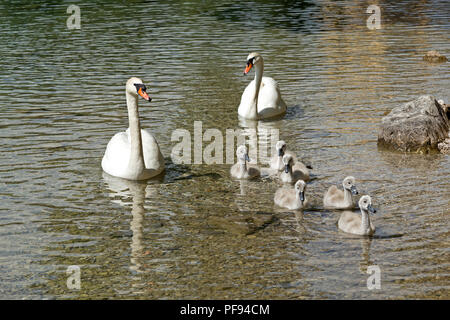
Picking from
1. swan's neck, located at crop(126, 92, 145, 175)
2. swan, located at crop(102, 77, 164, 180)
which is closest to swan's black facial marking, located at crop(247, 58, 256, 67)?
swan, located at crop(102, 77, 164, 180)

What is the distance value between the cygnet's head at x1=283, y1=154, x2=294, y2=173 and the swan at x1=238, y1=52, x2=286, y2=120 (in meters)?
4.37

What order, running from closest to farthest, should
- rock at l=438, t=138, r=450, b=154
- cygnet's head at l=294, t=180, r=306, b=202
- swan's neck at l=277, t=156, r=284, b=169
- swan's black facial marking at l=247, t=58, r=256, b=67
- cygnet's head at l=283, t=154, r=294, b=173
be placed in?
cygnet's head at l=294, t=180, r=306, b=202 < cygnet's head at l=283, t=154, r=294, b=173 < swan's neck at l=277, t=156, r=284, b=169 < rock at l=438, t=138, r=450, b=154 < swan's black facial marking at l=247, t=58, r=256, b=67

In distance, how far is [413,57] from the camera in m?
21.6

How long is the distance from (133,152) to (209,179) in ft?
4.41

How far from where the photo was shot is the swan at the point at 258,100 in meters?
16.4

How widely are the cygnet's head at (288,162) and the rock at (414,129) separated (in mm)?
2589

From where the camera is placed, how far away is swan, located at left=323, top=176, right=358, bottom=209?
10.8 metres

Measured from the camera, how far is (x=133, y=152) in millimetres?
12250

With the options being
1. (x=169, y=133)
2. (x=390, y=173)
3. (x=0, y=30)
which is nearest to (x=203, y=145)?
(x=169, y=133)

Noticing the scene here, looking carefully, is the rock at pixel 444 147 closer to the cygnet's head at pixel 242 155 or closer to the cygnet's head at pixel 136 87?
the cygnet's head at pixel 242 155

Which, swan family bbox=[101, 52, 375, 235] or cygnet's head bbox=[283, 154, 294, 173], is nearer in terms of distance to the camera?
swan family bbox=[101, 52, 375, 235]

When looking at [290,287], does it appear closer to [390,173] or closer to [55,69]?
[390,173]

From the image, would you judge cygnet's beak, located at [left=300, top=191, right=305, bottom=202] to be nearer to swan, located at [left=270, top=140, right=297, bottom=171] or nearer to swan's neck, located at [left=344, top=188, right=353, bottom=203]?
swan's neck, located at [left=344, top=188, right=353, bottom=203]

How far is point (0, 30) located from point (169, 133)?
16.0 meters
